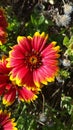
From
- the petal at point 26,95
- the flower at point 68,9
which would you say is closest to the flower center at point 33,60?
the petal at point 26,95

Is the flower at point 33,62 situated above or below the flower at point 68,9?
below

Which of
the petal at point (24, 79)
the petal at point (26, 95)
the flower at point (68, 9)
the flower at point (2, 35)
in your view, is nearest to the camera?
the petal at point (24, 79)

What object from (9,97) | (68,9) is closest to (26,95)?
(9,97)

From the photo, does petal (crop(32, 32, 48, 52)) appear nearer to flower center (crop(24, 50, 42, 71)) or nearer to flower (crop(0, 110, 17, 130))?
flower center (crop(24, 50, 42, 71))

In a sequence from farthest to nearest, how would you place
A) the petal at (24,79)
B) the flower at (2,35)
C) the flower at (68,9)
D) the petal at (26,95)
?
1. the flower at (68,9)
2. the flower at (2,35)
3. the petal at (26,95)
4. the petal at (24,79)

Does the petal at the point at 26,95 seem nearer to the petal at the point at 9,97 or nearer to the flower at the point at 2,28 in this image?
the petal at the point at 9,97

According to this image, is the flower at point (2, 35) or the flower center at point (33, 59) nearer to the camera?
the flower center at point (33, 59)

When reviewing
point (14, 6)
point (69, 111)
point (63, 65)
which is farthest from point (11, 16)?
point (69, 111)
